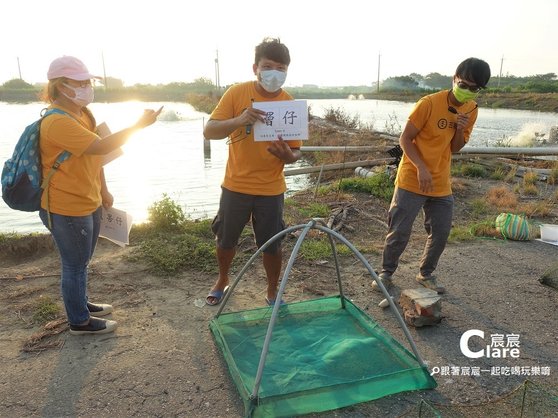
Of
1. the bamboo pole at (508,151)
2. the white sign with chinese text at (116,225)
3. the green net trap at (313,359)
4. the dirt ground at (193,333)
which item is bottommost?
the dirt ground at (193,333)

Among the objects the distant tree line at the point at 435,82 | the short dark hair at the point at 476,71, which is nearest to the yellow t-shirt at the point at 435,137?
the short dark hair at the point at 476,71

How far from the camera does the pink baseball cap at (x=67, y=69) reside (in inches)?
105

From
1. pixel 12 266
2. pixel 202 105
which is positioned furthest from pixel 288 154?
pixel 202 105

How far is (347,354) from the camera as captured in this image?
2.94m

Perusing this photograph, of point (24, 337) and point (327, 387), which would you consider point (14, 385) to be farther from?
point (327, 387)

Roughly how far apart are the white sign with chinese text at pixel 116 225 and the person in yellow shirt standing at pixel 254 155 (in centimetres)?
70

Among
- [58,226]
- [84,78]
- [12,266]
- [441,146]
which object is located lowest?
[12,266]

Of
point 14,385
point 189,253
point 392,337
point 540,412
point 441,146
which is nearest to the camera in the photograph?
point 540,412

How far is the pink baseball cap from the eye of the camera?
8.75 feet

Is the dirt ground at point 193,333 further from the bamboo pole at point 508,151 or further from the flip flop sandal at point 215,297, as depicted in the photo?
the bamboo pole at point 508,151

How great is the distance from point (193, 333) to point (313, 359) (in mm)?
978

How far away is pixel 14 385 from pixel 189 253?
2.23m

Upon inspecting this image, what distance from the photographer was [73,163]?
275cm

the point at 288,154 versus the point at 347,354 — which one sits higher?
the point at 288,154
